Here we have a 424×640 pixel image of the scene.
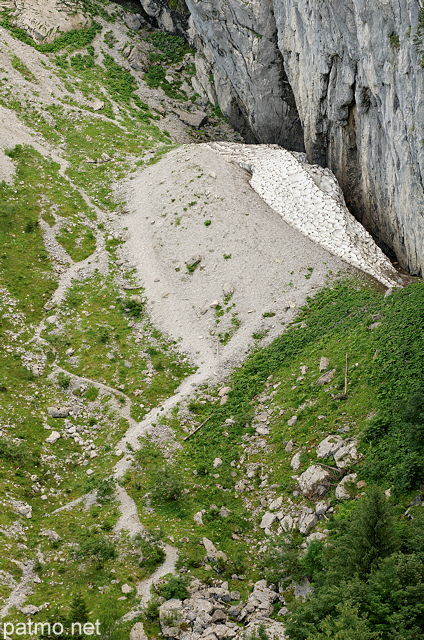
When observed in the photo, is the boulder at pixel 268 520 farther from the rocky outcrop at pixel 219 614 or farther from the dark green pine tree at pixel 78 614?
the dark green pine tree at pixel 78 614

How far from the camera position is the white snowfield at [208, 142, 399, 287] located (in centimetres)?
3975

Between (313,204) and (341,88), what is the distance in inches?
333

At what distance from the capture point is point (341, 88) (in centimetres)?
4262

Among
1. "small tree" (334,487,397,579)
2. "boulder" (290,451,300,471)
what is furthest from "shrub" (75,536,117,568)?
"small tree" (334,487,397,579)

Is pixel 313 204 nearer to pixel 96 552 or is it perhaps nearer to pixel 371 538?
pixel 96 552

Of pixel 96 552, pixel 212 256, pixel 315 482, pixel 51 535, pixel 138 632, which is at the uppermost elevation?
pixel 212 256

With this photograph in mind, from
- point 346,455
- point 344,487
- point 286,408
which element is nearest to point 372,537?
point 344,487

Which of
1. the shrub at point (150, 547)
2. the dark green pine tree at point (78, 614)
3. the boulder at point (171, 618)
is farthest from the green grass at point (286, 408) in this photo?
the dark green pine tree at point (78, 614)

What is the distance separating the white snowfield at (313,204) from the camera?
39.8 m

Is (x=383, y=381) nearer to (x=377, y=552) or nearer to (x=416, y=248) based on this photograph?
(x=377, y=552)

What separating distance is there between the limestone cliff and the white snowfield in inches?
69.2

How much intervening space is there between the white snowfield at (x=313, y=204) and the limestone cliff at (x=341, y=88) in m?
1.76

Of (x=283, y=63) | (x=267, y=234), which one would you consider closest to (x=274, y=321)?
(x=267, y=234)

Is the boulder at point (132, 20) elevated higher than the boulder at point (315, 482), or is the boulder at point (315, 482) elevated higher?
the boulder at point (132, 20)
